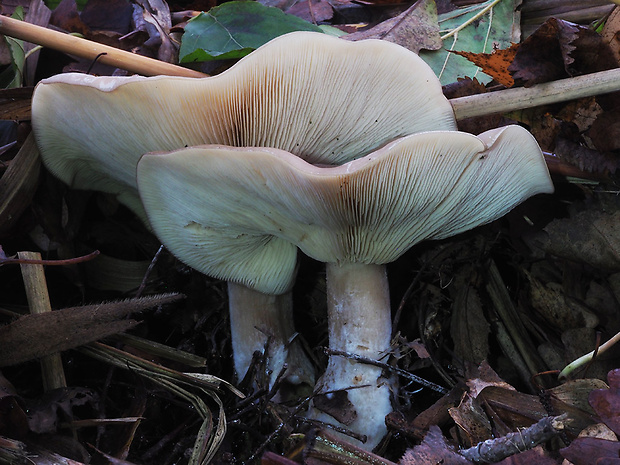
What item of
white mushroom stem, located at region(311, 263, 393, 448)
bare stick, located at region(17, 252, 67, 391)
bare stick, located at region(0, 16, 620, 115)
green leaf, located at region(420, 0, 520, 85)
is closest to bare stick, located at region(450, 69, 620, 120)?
bare stick, located at region(0, 16, 620, 115)

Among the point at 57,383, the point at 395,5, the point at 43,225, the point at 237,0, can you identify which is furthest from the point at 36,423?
the point at 395,5

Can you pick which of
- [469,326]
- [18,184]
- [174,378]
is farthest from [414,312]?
[18,184]

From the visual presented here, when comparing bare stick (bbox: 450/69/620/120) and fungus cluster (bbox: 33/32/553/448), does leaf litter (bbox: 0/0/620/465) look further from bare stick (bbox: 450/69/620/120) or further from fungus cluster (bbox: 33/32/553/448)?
fungus cluster (bbox: 33/32/553/448)

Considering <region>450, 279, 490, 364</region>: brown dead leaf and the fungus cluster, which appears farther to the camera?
<region>450, 279, 490, 364</region>: brown dead leaf

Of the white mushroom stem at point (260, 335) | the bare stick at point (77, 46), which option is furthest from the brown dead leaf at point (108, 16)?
the white mushroom stem at point (260, 335)

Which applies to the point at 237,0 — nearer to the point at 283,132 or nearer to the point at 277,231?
the point at 283,132

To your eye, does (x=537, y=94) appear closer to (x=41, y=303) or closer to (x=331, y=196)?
(x=331, y=196)

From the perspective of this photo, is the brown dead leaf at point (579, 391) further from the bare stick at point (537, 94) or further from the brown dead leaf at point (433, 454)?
the bare stick at point (537, 94)
